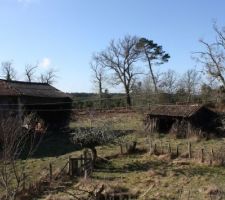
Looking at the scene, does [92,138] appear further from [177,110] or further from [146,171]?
[177,110]

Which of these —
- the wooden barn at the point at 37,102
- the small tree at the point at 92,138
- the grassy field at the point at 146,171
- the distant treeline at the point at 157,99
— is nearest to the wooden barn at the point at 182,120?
the grassy field at the point at 146,171

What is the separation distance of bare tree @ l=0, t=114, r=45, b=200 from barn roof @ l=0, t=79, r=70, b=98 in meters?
2.84

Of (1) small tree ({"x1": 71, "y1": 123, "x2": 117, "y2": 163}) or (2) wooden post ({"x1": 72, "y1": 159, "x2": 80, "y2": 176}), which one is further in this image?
(1) small tree ({"x1": 71, "y1": 123, "x2": 117, "y2": 163})

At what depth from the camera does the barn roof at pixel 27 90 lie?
3766cm

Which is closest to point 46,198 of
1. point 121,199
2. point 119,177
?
point 121,199

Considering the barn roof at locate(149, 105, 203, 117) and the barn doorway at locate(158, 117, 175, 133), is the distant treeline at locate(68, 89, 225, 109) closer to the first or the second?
the barn roof at locate(149, 105, 203, 117)

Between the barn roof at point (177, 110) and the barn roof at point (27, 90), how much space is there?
956cm

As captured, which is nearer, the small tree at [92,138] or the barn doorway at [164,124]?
the small tree at [92,138]

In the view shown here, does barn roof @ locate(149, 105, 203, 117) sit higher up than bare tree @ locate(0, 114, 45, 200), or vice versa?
barn roof @ locate(149, 105, 203, 117)

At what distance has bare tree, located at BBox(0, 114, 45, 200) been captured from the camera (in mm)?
11145

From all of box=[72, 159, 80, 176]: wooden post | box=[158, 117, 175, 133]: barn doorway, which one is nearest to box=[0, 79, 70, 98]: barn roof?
box=[158, 117, 175, 133]: barn doorway

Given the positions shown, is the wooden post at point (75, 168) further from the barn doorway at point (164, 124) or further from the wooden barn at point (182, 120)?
the barn doorway at point (164, 124)

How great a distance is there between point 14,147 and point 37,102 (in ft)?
80.7

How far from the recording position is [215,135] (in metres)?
35.8
